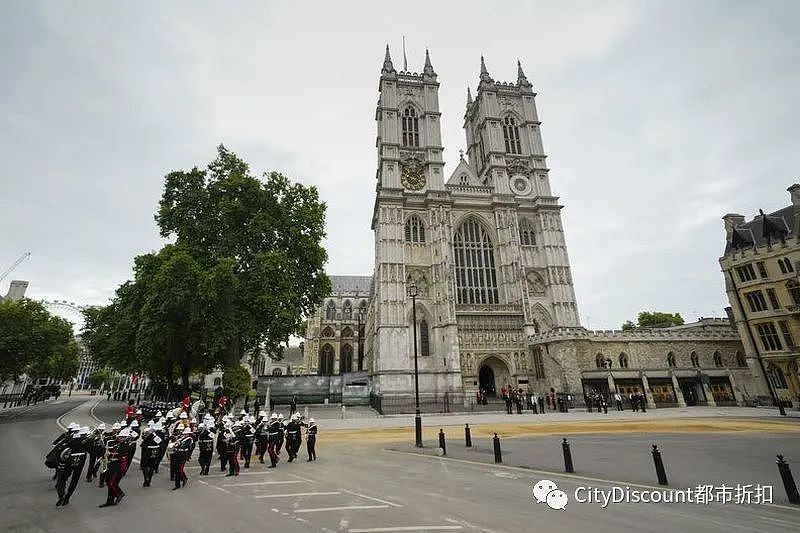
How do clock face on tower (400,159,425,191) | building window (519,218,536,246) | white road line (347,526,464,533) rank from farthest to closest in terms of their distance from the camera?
clock face on tower (400,159,425,191)
building window (519,218,536,246)
white road line (347,526,464,533)

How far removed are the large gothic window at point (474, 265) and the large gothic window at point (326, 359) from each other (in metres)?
32.3

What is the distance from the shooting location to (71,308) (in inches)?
4397

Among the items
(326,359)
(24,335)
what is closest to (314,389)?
(24,335)

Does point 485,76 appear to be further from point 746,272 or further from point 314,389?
point 314,389

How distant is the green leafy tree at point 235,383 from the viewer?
69.5 ft

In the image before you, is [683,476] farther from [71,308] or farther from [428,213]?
[71,308]

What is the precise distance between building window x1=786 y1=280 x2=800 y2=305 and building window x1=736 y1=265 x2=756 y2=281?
2.27 meters

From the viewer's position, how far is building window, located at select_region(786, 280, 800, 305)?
25250 millimetres

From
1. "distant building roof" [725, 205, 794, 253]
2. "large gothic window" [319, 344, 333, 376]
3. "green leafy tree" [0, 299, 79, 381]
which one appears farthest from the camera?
"large gothic window" [319, 344, 333, 376]

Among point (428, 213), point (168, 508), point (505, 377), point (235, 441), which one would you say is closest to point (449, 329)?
point (505, 377)

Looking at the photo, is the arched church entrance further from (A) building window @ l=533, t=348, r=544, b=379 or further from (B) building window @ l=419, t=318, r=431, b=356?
(B) building window @ l=419, t=318, r=431, b=356

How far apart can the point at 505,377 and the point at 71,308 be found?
134 meters

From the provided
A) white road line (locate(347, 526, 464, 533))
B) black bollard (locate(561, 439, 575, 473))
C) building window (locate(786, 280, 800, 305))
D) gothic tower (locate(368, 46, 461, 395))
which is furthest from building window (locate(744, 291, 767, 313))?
white road line (locate(347, 526, 464, 533))

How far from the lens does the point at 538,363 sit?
32594mm
